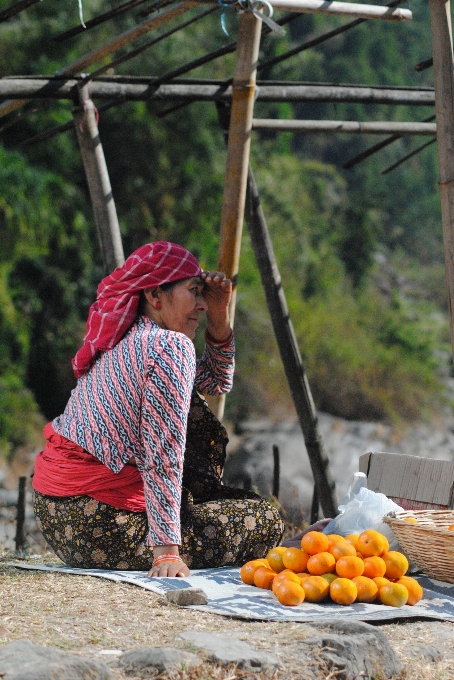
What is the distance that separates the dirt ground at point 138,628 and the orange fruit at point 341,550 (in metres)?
0.35

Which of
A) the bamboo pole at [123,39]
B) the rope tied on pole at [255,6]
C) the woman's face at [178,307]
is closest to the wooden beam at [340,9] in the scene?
the rope tied on pole at [255,6]

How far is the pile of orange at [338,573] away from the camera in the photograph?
302cm

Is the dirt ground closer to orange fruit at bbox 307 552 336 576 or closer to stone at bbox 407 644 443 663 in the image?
stone at bbox 407 644 443 663

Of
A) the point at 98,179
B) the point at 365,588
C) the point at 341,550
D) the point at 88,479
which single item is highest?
the point at 98,179

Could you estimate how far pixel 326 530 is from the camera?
3.71 metres

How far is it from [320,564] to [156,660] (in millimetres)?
1049

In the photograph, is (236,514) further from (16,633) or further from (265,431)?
(265,431)

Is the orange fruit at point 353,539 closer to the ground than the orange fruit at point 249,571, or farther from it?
farther from it

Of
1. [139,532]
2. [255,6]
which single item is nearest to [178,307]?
[139,532]

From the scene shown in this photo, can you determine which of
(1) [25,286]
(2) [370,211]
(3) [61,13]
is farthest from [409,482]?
(2) [370,211]

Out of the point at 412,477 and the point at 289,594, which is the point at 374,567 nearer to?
the point at 289,594

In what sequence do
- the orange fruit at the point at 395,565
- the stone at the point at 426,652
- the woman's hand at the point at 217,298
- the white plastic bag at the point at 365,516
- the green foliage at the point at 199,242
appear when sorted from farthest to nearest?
the green foliage at the point at 199,242
the woman's hand at the point at 217,298
the white plastic bag at the point at 365,516
the orange fruit at the point at 395,565
the stone at the point at 426,652

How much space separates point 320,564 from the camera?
3.12 metres

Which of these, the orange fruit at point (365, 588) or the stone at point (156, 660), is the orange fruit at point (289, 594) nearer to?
the orange fruit at point (365, 588)
